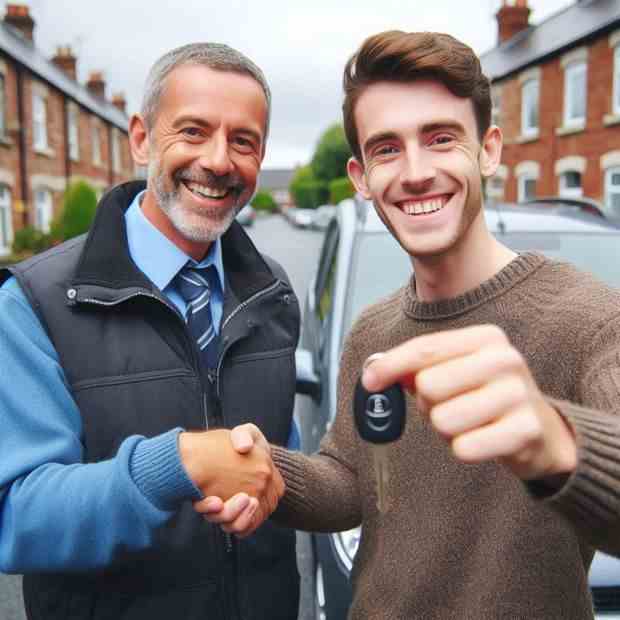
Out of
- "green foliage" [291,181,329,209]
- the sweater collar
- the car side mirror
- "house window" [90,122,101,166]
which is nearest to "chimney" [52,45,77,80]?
"house window" [90,122,101,166]

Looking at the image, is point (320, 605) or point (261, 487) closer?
point (261, 487)

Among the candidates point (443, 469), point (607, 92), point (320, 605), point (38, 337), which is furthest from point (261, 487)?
point (607, 92)

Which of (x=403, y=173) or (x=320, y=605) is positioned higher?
(x=403, y=173)

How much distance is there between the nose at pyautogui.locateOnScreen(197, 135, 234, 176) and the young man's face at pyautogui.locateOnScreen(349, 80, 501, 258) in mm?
517

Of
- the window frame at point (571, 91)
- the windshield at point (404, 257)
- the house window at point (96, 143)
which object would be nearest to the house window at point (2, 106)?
the house window at point (96, 143)

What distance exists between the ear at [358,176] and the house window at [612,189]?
16.0 metres

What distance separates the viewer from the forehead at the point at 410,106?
1.50m

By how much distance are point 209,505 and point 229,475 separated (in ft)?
0.25

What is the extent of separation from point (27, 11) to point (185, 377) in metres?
25.5

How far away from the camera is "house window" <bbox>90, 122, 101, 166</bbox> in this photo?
26.5 metres

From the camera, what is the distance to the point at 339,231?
4.07 metres

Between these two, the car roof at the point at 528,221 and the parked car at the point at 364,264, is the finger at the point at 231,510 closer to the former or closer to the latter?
the parked car at the point at 364,264

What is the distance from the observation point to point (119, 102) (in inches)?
1355

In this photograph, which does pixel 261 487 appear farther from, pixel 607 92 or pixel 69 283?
pixel 607 92
